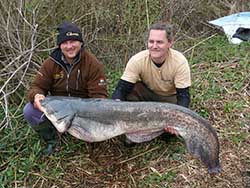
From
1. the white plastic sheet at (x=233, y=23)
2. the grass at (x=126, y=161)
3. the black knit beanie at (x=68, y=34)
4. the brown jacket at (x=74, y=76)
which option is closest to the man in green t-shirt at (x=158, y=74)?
the brown jacket at (x=74, y=76)

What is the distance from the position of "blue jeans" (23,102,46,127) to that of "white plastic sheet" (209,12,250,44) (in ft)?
10.7

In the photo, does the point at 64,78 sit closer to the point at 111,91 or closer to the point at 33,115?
the point at 33,115

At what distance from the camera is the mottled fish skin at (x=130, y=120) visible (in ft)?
11.1

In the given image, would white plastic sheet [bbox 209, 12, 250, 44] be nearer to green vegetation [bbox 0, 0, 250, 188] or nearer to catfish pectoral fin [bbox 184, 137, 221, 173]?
green vegetation [bbox 0, 0, 250, 188]

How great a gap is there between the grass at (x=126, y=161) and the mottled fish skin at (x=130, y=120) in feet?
1.17

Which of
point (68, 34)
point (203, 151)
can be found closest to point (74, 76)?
point (68, 34)

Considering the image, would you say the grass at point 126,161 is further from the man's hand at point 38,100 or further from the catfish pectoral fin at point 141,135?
the man's hand at point 38,100

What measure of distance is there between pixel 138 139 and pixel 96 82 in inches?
24.3

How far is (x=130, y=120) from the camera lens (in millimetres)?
3461

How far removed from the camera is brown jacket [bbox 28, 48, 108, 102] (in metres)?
3.85

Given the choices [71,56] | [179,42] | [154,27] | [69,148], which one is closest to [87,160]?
[69,148]

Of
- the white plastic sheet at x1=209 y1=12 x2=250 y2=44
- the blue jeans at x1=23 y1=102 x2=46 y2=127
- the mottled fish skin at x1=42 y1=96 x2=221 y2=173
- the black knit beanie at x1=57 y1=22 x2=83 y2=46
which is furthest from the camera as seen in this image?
the white plastic sheet at x1=209 y1=12 x2=250 y2=44

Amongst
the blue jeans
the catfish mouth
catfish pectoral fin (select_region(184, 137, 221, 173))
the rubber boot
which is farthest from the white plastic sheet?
the catfish mouth

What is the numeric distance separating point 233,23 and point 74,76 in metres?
3.25
